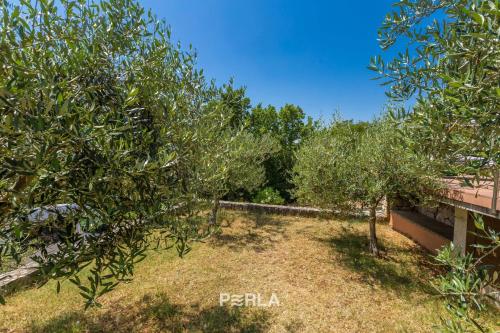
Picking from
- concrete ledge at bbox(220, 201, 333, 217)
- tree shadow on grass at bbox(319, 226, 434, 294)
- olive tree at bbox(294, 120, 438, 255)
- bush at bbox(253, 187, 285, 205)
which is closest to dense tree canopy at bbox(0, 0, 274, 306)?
olive tree at bbox(294, 120, 438, 255)

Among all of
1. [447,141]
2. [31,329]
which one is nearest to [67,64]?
[447,141]

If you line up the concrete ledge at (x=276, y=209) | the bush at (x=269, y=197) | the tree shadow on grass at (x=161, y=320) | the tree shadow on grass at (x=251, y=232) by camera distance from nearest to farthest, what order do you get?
the tree shadow on grass at (x=161, y=320) < the tree shadow on grass at (x=251, y=232) < the concrete ledge at (x=276, y=209) < the bush at (x=269, y=197)

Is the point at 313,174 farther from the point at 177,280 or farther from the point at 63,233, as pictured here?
the point at 63,233

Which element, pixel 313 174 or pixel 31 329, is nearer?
pixel 31 329

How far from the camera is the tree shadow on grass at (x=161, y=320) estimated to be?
601 cm

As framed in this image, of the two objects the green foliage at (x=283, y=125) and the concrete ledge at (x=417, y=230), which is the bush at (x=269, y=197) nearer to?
the green foliage at (x=283, y=125)

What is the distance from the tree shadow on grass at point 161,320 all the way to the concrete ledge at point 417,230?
8.30 metres

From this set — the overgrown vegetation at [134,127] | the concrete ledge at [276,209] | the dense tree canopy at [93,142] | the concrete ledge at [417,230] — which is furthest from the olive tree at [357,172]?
the dense tree canopy at [93,142]

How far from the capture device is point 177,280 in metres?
8.38

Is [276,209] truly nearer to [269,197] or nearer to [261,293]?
[269,197]

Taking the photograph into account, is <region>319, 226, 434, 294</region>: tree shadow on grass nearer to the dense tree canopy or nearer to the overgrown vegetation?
the overgrown vegetation

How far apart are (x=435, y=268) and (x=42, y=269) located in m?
11.8

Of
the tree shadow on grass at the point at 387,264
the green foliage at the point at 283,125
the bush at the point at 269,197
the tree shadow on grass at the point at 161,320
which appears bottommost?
the tree shadow on grass at the point at 161,320

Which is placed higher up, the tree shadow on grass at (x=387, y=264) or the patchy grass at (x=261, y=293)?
the tree shadow on grass at (x=387, y=264)
